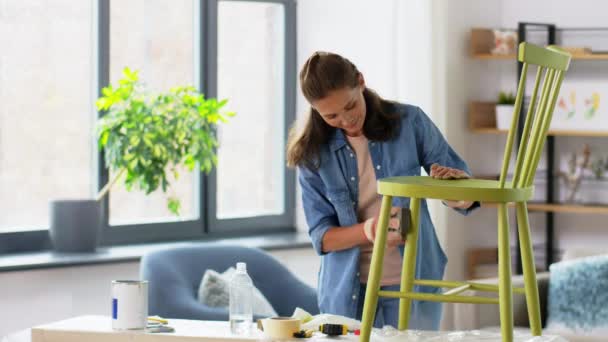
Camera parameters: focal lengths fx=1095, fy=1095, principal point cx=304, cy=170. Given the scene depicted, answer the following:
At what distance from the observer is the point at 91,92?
4.99 m

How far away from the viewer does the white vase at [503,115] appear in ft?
17.6

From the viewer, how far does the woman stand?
9.37 feet

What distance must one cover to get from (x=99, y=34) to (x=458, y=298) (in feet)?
10.5

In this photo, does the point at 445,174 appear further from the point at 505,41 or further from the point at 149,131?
the point at 505,41

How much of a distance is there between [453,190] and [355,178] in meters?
0.84

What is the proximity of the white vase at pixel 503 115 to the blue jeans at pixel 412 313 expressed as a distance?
2.55 m

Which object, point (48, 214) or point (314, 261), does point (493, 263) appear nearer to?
point (314, 261)

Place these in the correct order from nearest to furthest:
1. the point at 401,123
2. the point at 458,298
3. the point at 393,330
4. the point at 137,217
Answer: the point at 458,298 < the point at 393,330 < the point at 401,123 < the point at 137,217

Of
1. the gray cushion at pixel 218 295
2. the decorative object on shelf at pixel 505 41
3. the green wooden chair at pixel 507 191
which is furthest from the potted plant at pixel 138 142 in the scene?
the green wooden chair at pixel 507 191

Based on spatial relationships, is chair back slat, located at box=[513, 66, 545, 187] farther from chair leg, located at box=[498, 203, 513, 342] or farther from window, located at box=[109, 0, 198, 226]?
window, located at box=[109, 0, 198, 226]

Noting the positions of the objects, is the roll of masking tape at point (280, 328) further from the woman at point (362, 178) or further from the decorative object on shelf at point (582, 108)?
the decorative object on shelf at point (582, 108)

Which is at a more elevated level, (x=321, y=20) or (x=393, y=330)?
(x=321, y=20)

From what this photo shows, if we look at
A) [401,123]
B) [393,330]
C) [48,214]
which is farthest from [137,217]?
[393,330]

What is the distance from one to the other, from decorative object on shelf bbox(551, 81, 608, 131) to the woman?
2.50m
